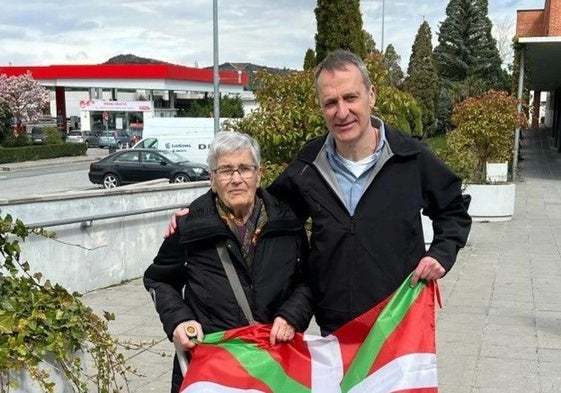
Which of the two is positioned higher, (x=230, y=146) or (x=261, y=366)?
(x=230, y=146)

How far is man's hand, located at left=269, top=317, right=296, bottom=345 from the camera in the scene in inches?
110

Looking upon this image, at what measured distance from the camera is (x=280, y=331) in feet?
9.14

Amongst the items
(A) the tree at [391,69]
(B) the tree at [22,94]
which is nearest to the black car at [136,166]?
(A) the tree at [391,69]

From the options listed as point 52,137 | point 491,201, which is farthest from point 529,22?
point 52,137

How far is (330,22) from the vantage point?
34.2 feet

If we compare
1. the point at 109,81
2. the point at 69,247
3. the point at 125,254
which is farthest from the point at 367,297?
the point at 109,81

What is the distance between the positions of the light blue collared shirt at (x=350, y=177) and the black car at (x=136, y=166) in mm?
20762

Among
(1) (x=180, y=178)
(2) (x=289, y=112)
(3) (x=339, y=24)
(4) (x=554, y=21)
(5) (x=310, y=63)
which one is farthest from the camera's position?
(1) (x=180, y=178)

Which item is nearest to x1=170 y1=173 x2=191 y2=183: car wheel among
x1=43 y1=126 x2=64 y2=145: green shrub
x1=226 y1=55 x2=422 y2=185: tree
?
x1=226 y1=55 x2=422 y2=185: tree

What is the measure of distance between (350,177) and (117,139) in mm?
46277

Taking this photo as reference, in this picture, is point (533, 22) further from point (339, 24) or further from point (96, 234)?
point (96, 234)

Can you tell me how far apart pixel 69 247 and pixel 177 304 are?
16.5 feet

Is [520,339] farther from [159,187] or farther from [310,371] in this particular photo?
[159,187]

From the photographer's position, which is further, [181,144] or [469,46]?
[469,46]
